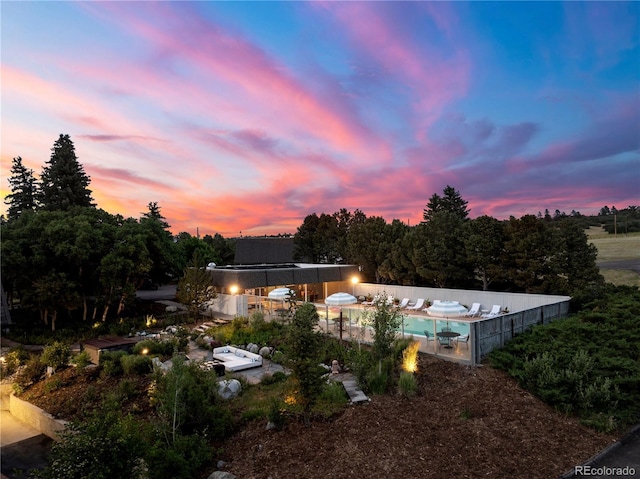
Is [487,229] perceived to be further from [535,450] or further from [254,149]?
[535,450]

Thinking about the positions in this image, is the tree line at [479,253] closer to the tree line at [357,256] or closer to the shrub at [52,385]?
the tree line at [357,256]

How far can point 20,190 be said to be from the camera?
32.9 metres

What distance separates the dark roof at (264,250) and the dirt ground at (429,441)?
39294 millimetres

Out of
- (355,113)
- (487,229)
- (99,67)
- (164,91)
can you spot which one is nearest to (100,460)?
(99,67)

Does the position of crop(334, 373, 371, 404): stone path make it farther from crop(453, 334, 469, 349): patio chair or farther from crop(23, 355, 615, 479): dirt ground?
crop(453, 334, 469, 349): patio chair

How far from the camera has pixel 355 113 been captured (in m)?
17.9

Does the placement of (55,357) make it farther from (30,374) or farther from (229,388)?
(229,388)

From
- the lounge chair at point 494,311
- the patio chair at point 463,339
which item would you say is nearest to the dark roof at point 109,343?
the patio chair at point 463,339

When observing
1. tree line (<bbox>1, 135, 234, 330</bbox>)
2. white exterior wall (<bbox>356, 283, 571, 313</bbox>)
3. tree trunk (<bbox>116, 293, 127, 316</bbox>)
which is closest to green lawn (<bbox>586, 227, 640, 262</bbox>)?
white exterior wall (<bbox>356, 283, 571, 313</bbox>)

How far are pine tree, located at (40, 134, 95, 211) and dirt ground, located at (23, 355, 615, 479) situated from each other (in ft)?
96.1

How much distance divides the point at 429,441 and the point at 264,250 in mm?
42996

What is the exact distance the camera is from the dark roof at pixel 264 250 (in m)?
48.4

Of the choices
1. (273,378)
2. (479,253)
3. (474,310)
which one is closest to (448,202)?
(479,253)

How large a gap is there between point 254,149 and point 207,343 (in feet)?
36.6
